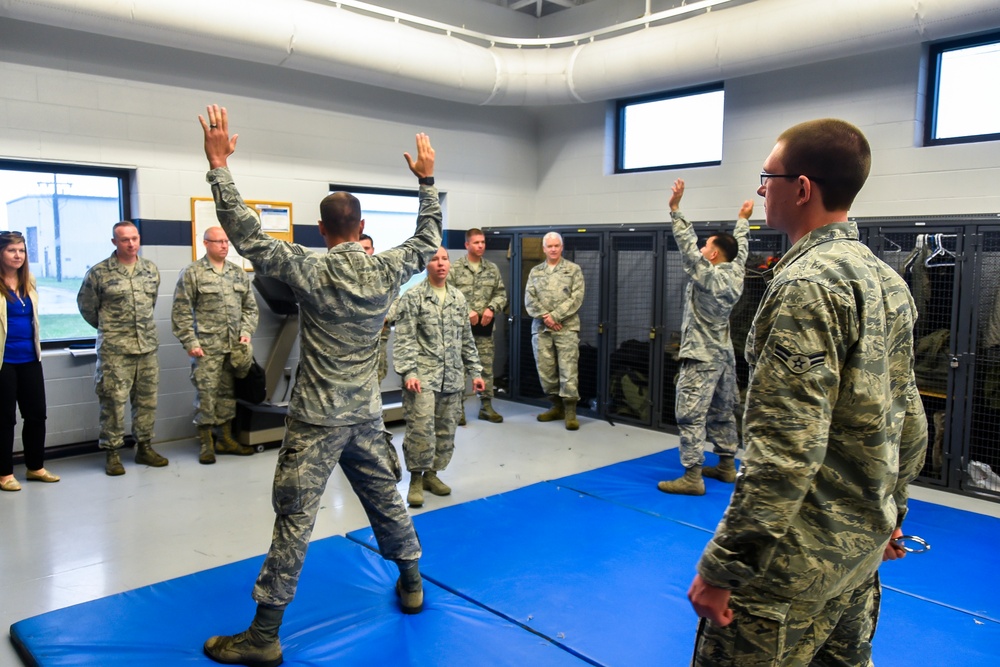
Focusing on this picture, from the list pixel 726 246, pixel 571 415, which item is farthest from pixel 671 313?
pixel 726 246

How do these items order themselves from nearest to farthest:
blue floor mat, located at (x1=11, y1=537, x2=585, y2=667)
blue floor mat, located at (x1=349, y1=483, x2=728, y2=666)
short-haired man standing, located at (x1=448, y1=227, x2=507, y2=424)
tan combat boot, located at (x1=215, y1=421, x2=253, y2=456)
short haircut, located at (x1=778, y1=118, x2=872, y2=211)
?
1. short haircut, located at (x1=778, y1=118, x2=872, y2=211)
2. blue floor mat, located at (x1=11, y1=537, x2=585, y2=667)
3. blue floor mat, located at (x1=349, y1=483, x2=728, y2=666)
4. tan combat boot, located at (x1=215, y1=421, x2=253, y2=456)
5. short-haired man standing, located at (x1=448, y1=227, x2=507, y2=424)

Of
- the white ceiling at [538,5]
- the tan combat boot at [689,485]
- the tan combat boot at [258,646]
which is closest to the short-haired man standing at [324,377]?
the tan combat boot at [258,646]

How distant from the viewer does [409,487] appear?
4.62m

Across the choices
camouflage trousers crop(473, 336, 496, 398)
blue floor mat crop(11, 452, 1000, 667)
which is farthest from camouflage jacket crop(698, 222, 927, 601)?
camouflage trousers crop(473, 336, 496, 398)

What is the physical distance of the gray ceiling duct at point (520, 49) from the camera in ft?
15.6

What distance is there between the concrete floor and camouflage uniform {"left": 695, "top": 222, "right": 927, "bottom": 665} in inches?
103

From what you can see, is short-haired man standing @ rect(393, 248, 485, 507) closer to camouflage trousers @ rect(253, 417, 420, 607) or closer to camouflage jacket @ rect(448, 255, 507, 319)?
camouflage trousers @ rect(253, 417, 420, 607)

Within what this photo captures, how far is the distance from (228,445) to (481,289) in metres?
2.71

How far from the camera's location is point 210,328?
5523 millimetres

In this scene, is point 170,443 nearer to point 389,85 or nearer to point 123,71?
point 123,71

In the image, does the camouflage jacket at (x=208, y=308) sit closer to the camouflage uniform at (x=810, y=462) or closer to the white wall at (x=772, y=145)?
the white wall at (x=772, y=145)

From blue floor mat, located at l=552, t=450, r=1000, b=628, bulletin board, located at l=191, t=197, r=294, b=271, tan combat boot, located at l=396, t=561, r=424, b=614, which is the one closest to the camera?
tan combat boot, located at l=396, t=561, r=424, b=614

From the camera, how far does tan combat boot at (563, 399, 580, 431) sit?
6.57m

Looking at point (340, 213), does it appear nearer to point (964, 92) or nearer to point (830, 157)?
point (830, 157)
